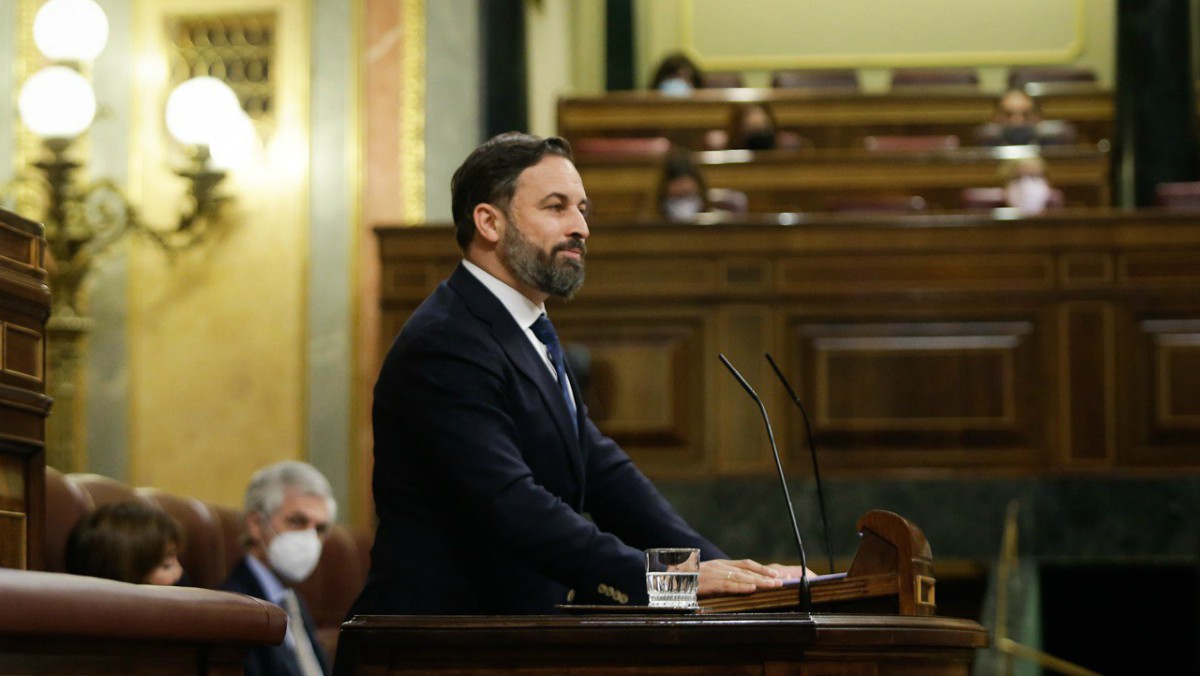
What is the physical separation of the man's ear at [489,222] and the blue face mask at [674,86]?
7.04 metres

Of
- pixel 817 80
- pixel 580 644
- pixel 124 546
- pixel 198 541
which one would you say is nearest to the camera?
pixel 580 644

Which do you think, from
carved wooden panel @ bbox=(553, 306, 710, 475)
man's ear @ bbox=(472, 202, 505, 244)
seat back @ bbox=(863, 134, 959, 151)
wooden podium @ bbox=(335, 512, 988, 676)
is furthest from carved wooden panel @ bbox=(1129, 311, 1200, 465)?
wooden podium @ bbox=(335, 512, 988, 676)

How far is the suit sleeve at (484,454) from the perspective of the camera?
2.30 m

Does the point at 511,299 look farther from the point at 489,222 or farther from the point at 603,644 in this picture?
the point at 603,644

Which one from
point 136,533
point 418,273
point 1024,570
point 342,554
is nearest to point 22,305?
point 136,533

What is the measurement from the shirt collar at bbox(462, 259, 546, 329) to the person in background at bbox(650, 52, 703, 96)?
283 inches

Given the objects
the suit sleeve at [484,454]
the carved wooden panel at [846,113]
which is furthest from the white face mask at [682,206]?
the suit sleeve at [484,454]

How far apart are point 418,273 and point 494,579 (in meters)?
3.98

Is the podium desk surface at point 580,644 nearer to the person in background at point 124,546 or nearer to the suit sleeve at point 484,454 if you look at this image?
the suit sleeve at point 484,454

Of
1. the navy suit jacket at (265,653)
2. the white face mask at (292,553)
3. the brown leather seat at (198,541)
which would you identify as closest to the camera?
the navy suit jacket at (265,653)

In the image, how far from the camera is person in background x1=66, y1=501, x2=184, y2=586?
318 centimetres

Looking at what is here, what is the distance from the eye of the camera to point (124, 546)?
3.19 m

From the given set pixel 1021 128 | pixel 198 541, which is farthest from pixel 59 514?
pixel 1021 128

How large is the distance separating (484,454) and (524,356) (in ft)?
0.77
